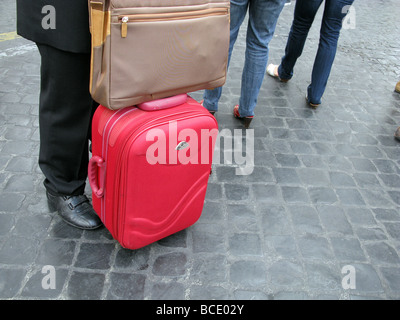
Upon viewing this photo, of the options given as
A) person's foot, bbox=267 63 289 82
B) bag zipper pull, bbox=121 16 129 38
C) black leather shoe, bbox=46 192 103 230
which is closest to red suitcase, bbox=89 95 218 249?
black leather shoe, bbox=46 192 103 230

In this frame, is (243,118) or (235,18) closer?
(235,18)

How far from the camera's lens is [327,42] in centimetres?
343

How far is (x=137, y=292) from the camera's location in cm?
185

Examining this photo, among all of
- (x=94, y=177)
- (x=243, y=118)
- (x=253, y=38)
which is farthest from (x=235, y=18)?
(x=94, y=177)

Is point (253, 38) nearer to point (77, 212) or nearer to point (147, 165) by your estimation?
point (147, 165)

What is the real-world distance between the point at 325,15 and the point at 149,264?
8.86 feet

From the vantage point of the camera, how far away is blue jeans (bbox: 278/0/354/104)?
3.26 m

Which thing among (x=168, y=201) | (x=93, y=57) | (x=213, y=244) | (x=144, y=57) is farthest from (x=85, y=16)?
(x=213, y=244)

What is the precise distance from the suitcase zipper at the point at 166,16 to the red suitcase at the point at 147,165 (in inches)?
15.7

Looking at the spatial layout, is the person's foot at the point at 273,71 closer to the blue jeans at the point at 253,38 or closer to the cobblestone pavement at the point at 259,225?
the cobblestone pavement at the point at 259,225

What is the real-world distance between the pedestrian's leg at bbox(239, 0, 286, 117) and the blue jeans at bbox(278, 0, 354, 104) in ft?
2.32

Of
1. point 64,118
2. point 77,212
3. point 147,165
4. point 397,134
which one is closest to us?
point 147,165

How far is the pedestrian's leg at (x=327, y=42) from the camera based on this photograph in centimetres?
321

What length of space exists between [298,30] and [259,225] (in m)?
2.31
